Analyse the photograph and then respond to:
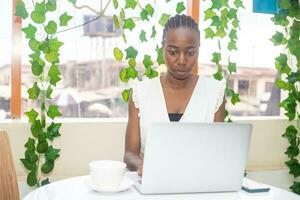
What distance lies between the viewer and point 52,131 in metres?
2.47

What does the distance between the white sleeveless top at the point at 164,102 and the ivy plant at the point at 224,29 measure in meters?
0.90

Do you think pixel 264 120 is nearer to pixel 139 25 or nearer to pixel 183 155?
pixel 139 25

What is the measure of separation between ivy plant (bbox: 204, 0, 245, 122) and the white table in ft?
5.13

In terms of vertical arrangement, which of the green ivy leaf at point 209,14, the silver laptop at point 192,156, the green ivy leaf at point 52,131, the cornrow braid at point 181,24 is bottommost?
the green ivy leaf at point 52,131

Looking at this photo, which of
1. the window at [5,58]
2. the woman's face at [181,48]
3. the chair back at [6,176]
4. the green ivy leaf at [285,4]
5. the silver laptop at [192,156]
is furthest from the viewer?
the green ivy leaf at [285,4]

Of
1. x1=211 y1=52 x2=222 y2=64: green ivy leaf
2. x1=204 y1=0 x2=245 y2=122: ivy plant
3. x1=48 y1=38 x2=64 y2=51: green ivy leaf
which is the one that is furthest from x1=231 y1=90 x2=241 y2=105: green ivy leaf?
x1=48 y1=38 x2=64 y2=51: green ivy leaf

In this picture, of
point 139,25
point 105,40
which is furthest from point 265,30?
point 105,40

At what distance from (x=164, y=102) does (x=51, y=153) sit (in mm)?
899

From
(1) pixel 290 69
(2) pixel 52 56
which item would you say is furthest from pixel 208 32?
(2) pixel 52 56

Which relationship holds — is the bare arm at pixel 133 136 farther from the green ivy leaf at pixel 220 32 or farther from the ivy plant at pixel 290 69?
the ivy plant at pixel 290 69

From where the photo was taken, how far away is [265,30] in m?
3.06

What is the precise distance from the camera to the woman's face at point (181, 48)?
1.81 m

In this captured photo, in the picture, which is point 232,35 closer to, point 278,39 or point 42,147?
point 278,39

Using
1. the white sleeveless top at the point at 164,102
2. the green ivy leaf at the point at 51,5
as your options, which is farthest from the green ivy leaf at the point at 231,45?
the green ivy leaf at the point at 51,5
